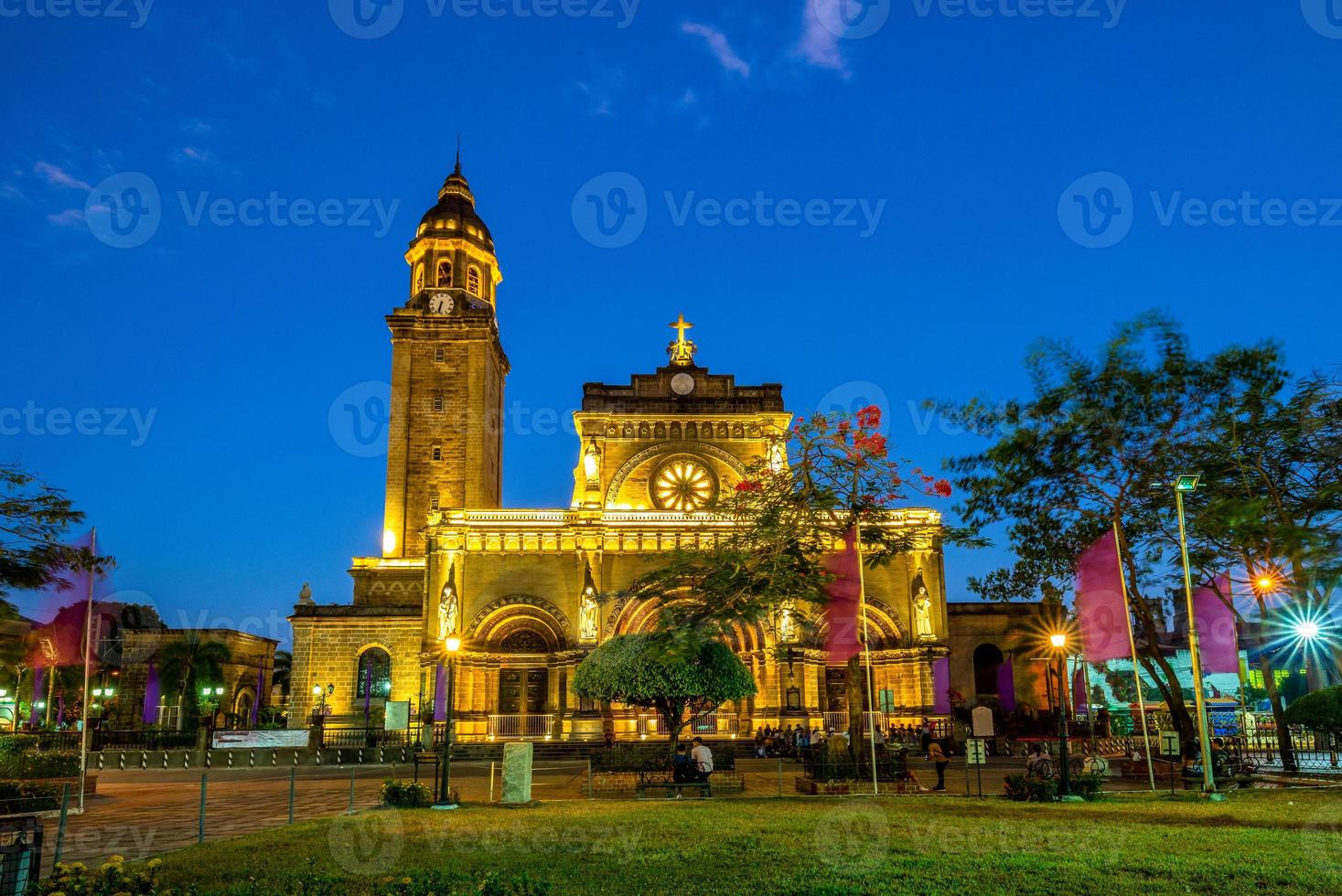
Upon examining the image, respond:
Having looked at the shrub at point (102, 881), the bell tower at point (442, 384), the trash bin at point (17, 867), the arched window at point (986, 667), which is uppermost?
the bell tower at point (442, 384)

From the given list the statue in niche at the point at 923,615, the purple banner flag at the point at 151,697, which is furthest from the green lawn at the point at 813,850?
the purple banner flag at the point at 151,697

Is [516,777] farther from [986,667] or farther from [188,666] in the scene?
[188,666]

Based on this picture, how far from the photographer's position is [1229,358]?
22031 millimetres

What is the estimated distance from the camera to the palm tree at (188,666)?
Answer: 159 feet

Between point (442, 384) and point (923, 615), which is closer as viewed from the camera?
point (923, 615)

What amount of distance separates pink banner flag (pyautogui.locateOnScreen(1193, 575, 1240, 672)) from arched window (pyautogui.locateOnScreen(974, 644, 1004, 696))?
21.6 meters

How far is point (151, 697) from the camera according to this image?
170 ft

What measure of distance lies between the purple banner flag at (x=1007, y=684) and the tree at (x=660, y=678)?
25262mm

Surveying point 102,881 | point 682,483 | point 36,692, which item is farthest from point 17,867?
point 36,692

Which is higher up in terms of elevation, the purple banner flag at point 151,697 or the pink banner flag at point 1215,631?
the pink banner flag at point 1215,631

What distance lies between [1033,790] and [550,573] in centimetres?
2756

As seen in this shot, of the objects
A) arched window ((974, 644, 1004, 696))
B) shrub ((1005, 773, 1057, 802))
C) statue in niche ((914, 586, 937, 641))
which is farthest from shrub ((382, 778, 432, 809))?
arched window ((974, 644, 1004, 696))

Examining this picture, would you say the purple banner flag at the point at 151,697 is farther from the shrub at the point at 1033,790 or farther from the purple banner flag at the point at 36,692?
the shrub at the point at 1033,790

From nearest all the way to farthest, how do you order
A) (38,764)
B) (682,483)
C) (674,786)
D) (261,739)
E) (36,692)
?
(674,786) → (38,764) → (261,739) → (682,483) → (36,692)
